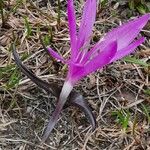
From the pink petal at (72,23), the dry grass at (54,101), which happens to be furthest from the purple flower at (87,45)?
the dry grass at (54,101)

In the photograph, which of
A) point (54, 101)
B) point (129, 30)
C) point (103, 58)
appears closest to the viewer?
point (103, 58)

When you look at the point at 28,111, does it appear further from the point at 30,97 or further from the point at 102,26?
the point at 102,26

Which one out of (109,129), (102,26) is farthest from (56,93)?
(102,26)

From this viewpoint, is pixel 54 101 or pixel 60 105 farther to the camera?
pixel 54 101

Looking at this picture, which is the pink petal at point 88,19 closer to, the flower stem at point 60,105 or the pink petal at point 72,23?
the pink petal at point 72,23

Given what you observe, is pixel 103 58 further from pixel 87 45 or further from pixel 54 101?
pixel 54 101

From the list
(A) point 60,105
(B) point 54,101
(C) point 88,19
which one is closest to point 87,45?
(C) point 88,19
